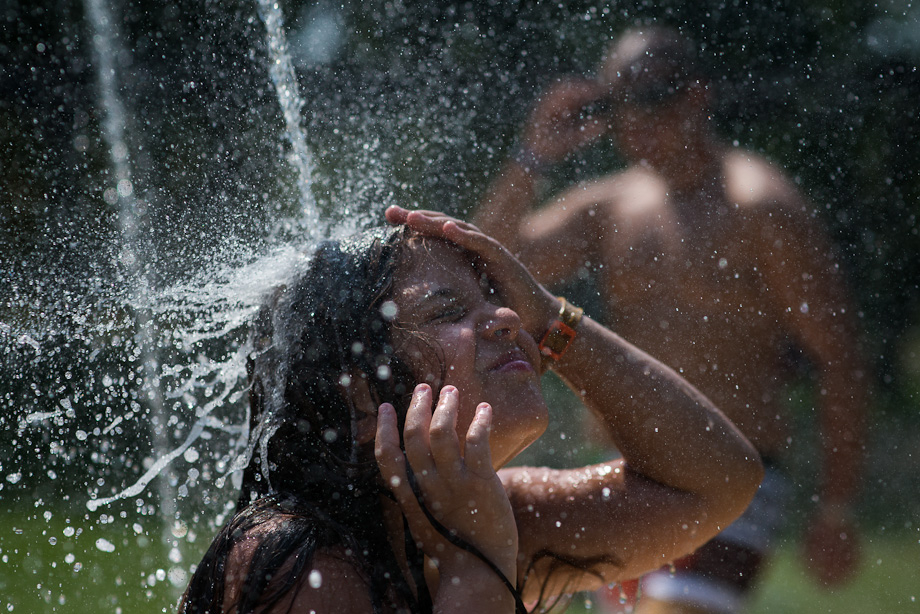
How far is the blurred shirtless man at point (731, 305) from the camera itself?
304 cm

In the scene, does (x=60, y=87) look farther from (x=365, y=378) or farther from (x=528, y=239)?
(x=365, y=378)

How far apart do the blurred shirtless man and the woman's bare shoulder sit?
5.50 feet

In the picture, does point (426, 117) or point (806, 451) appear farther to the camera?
point (806, 451)

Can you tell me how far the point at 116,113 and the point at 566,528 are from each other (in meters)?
5.05

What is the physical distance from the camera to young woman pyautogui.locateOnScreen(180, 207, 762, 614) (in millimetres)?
1592

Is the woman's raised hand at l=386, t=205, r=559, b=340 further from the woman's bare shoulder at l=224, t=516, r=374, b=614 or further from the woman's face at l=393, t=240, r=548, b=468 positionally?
the woman's bare shoulder at l=224, t=516, r=374, b=614

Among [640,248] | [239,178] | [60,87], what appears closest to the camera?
[640,248]

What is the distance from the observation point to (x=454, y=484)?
157cm

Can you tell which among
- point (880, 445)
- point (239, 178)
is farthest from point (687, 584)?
point (880, 445)

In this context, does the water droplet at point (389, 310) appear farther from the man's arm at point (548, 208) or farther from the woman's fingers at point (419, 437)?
the man's arm at point (548, 208)

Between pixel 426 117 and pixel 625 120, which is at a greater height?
pixel 625 120

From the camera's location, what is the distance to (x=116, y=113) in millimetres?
5855

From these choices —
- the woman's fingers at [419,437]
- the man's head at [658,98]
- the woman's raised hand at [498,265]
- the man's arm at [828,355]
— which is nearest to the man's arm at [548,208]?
the man's head at [658,98]

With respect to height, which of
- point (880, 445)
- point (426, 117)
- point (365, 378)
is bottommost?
point (880, 445)
